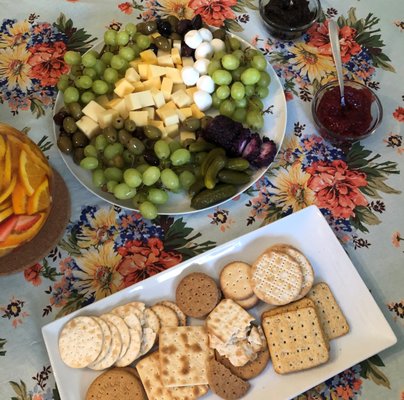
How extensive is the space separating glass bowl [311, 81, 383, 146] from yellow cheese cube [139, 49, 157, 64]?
1.50 ft

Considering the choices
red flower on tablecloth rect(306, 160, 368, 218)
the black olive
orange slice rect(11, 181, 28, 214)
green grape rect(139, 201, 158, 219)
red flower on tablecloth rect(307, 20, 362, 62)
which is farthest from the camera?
red flower on tablecloth rect(307, 20, 362, 62)

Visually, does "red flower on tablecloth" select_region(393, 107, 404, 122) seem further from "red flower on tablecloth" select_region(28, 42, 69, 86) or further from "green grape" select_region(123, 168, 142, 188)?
"red flower on tablecloth" select_region(28, 42, 69, 86)

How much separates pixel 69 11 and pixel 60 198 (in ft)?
2.21

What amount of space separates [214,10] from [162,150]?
0.60m

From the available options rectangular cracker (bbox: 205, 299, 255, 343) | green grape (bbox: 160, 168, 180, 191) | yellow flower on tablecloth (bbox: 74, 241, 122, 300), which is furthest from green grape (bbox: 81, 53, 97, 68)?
rectangular cracker (bbox: 205, 299, 255, 343)

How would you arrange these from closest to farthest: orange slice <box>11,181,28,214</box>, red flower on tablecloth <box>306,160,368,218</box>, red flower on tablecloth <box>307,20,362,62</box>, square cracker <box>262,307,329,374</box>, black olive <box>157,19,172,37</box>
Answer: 1. orange slice <box>11,181,28,214</box>
2. square cracker <box>262,307,329,374</box>
3. red flower on tablecloth <box>306,160,368,218</box>
4. black olive <box>157,19,172,37</box>
5. red flower on tablecloth <box>307,20,362,62</box>

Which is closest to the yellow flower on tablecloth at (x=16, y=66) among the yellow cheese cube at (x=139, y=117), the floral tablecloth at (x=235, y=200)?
the floral tablecloth at (x=235, y=200)

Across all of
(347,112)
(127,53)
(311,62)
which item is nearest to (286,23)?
(311,62)

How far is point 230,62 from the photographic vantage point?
1.18 metres

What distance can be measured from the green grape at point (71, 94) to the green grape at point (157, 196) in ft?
1.08

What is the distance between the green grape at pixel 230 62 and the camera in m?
1.18

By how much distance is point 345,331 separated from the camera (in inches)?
38.2

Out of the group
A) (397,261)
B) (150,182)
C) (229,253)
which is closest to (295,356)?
(229,253)

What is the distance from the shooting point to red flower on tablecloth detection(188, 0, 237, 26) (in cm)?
142
